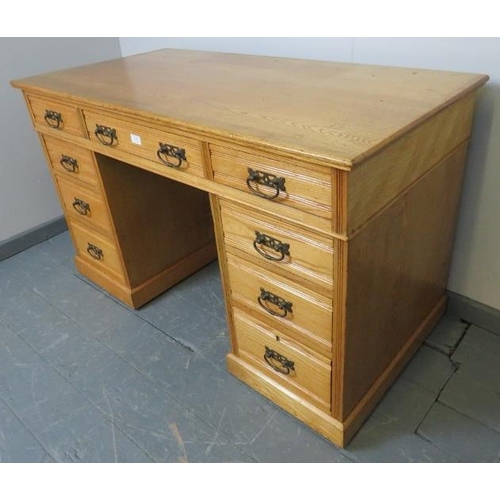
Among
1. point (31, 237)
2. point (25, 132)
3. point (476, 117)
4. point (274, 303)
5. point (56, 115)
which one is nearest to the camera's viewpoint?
point (274, 303)

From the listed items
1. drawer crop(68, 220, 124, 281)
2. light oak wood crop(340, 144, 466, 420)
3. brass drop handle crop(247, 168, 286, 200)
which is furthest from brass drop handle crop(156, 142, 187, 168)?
drawer crop(68, 220, 124, 281)

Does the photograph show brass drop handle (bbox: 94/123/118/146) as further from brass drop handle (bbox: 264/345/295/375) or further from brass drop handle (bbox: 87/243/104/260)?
brass drop handle (bbox: 264/345/295/375)

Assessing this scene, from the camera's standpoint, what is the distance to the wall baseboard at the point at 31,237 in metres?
2.20

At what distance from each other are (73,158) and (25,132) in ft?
2.13

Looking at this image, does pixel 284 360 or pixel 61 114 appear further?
pixel 61 114

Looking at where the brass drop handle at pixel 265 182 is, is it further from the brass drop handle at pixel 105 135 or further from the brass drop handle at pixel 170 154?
the brass drop handle at pixel 105 135

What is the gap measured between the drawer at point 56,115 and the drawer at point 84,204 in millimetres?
226

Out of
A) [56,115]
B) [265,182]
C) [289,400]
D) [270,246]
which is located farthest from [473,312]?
[56,115]

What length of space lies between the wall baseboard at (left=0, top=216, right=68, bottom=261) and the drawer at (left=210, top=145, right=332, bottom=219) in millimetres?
1510

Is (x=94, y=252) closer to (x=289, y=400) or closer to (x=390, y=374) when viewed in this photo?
(x=289, y=400)

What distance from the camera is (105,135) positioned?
1407 mm
